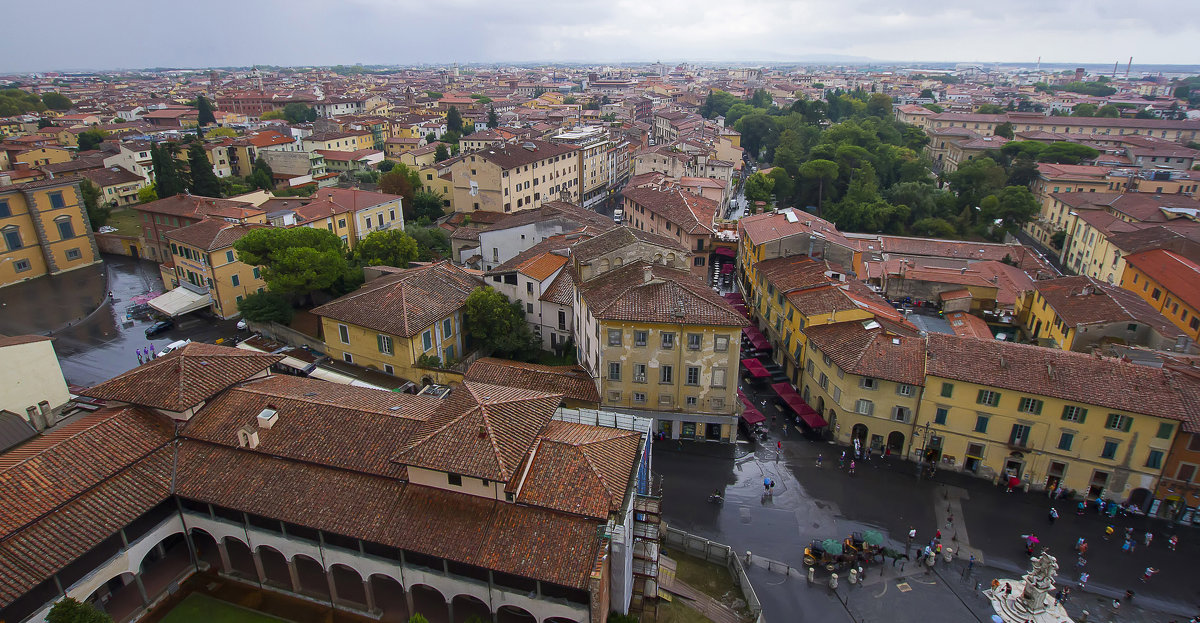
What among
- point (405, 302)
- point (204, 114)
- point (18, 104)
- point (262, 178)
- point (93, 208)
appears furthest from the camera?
point (18, 104)

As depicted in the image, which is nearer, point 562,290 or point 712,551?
point 712,551

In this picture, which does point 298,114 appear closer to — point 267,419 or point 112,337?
point 112,337

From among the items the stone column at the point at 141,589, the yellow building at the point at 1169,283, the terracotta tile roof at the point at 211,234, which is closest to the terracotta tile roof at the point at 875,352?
the yellow building at the point at 1169,283

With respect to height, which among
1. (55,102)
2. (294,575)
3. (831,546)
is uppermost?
(55,102)

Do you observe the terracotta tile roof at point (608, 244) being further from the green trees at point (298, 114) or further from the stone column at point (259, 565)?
the green trees at point (298, 114)

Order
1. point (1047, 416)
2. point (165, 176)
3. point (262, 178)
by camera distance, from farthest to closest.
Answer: point (262, 178) < point (165, 176) < point (1047, 416)

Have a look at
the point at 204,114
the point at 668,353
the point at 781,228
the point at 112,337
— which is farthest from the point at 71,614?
the point at 204,114

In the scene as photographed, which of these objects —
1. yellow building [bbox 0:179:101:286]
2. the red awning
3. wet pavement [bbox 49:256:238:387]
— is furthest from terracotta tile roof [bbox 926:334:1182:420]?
yellow building [bbox 0:179:101:286]

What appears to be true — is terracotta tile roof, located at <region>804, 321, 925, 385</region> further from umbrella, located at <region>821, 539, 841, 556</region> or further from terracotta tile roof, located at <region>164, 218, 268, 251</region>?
terracotta tile roof, located at <region>164, 218, 268, 251</region>

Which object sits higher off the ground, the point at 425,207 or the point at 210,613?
the point at 425,207
